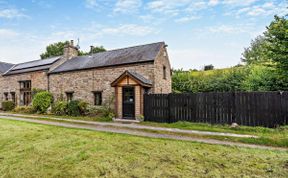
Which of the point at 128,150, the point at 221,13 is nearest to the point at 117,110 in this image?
the point at 128,150

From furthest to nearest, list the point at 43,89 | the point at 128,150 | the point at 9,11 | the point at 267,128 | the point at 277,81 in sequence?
the point at 43,89, the point at 9,11, the point at 277,81, the point at 267,128, the point at 128,150

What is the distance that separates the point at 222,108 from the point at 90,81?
40.0 ft

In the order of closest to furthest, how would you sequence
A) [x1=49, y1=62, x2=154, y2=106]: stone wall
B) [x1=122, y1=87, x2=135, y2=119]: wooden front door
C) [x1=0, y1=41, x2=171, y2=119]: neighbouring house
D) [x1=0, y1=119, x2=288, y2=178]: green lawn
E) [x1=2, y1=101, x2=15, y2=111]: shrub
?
[x1=0, y1=119, x2=288, y2=178]: green lawn, [x1=122, y1=87, x2=135, y2=119]: wooden front door, [x1=0, y1=41, x2=171, y2=119]: neighbouring house, [x1=49, y1=62, x2=154, y2=106]: stone wall, [x1=2, y1=101, x2=15, y2=111]: shrub

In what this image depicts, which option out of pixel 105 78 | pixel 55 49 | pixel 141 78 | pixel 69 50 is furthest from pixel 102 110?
pixel 55 49

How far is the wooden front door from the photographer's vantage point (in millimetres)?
12742

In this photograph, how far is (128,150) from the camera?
18.3 ft

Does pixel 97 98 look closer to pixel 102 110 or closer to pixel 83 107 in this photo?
pixel 83 107

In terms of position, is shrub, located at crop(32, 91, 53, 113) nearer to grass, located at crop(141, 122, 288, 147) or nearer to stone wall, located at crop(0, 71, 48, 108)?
stone wall, located at crop(0, 71, 48, 108)

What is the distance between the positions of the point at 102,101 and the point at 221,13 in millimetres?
12693

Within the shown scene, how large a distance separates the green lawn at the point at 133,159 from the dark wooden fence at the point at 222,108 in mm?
4279

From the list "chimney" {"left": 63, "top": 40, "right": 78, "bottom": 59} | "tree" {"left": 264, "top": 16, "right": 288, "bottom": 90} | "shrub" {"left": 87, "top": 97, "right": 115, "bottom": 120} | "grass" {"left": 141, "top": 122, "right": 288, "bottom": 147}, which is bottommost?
"grass" {"left": 141, "top": 122, "right": 288, "bottom": 147}

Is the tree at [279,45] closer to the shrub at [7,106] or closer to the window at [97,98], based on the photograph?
the window at [97,98]

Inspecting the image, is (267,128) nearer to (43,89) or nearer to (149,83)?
(149,83)

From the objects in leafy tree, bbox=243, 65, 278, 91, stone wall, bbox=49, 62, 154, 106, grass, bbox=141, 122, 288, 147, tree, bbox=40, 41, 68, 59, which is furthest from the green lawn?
tree, bbox=40, 41, 68, 59
